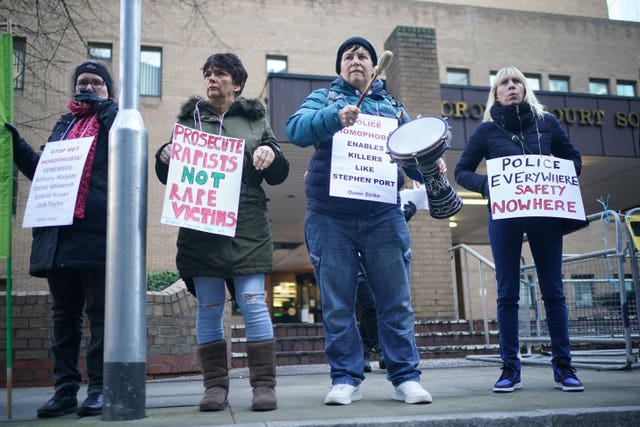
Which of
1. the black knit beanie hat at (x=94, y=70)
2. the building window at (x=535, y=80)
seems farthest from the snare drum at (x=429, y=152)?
the building window at (x=535, y=80)

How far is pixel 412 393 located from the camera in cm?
323

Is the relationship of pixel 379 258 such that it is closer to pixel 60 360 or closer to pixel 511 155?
pixel 511 155

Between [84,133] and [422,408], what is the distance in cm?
253

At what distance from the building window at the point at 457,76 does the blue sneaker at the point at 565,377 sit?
1760cm

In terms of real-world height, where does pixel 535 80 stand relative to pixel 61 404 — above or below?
above

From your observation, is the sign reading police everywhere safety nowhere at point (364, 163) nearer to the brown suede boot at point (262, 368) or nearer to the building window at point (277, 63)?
the brown suede boot at point (262, 368)

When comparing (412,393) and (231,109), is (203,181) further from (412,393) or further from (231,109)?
(412,393)

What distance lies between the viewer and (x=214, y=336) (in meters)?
3.36

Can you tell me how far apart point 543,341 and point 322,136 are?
4.25m

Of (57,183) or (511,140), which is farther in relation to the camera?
(511,140)

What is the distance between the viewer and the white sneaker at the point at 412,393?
3.20 m

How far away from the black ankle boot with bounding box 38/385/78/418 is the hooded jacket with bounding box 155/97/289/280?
3.05ft

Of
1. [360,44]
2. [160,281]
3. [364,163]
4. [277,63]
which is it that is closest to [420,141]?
[364,163]

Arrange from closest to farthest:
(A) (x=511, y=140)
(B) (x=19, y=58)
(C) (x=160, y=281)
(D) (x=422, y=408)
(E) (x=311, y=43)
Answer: (D) (x=422, y=408), (A) (x=511, y=140), (B) (x=19, y=58), (C) (x=160, y=281), (E) (x=311, y=43)
